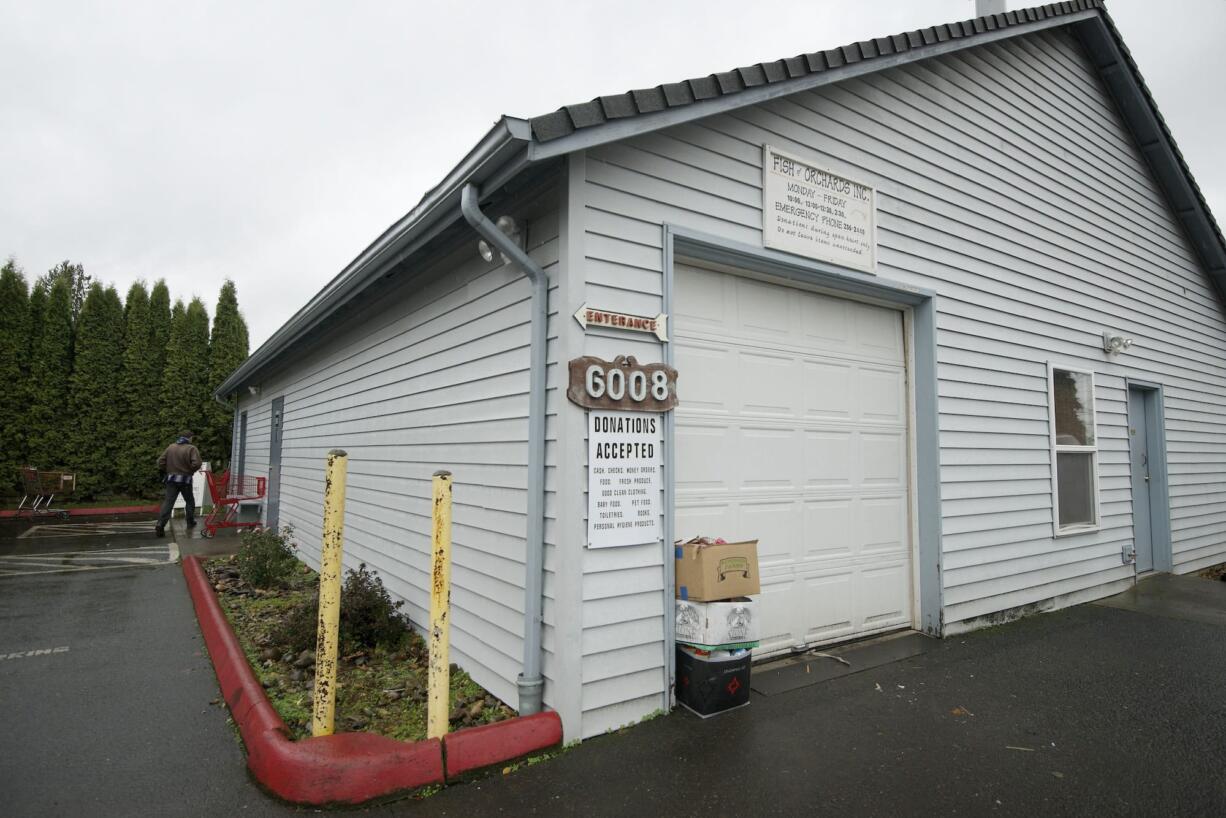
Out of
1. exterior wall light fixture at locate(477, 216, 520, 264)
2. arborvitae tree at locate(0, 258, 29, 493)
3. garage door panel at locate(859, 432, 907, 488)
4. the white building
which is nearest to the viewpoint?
the white building

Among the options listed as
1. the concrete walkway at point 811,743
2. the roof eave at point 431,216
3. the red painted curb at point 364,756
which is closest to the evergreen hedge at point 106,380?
the roof eave at point 431,216

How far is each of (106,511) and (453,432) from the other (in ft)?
49.6

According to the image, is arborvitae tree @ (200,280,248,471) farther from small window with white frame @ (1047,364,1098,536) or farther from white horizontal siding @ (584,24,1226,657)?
small window with white frame @ (1047,364,1098,536)

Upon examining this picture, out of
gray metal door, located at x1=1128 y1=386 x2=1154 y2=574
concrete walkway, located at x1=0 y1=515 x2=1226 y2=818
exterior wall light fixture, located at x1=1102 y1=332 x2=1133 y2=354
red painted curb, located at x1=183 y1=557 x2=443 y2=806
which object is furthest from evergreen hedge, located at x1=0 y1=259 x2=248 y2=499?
gray metal door, located at x1=1128 y1=386 x2=1154 y2=574

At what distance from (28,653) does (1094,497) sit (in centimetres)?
985

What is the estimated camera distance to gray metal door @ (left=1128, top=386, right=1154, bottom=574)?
7.09 metres

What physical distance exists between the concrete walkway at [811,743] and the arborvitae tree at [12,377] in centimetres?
1320

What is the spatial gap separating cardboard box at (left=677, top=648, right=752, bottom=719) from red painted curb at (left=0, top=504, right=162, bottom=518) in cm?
1461

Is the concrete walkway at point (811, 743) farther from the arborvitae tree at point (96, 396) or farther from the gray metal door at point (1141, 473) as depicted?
the arborvitae tree at point (96, 396)

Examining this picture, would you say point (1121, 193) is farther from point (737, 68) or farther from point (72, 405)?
point (72, 405)

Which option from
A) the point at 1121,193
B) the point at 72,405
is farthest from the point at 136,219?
the point at 1121,193

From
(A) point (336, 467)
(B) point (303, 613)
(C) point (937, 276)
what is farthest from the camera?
(C) point (937, 276)

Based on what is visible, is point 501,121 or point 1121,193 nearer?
point 501,121

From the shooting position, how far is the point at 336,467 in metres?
2.80
